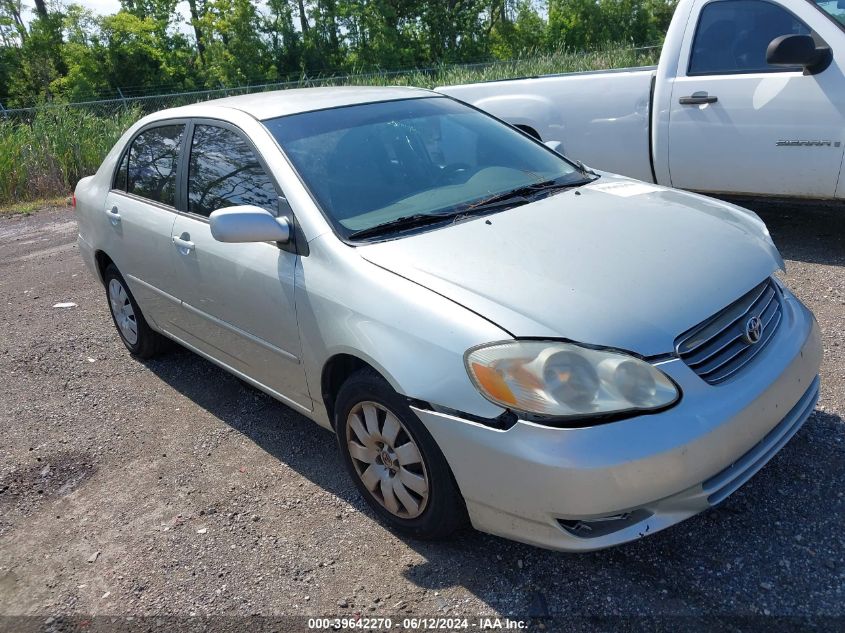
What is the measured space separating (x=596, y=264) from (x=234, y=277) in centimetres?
169

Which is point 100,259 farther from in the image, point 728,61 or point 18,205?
point 18,205

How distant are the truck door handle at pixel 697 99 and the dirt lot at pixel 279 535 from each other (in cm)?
170

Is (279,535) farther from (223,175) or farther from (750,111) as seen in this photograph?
(750,111)

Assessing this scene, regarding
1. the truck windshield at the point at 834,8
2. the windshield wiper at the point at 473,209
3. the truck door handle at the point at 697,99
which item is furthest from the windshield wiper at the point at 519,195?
the truck windshield at the point at 834,8

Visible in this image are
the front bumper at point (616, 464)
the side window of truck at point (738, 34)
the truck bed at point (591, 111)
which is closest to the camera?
the front bumper at point (616, 464)

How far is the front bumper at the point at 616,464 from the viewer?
7.61ft

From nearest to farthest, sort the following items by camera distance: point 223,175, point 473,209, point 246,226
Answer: point 246,226
point 473,209
point 223,175

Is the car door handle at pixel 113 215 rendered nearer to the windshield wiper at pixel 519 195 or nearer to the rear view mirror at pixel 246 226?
the rear view mirror at pixel 246 226

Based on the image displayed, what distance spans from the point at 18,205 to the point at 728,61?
10993 millimetres

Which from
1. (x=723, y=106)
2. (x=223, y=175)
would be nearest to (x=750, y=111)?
(x=723, y=106)

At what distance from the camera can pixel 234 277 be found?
3518 millimetres

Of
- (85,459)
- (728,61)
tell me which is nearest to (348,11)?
(728,61)

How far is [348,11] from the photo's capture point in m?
31.1

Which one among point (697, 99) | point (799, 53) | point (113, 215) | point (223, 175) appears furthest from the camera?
point (697, 99)
